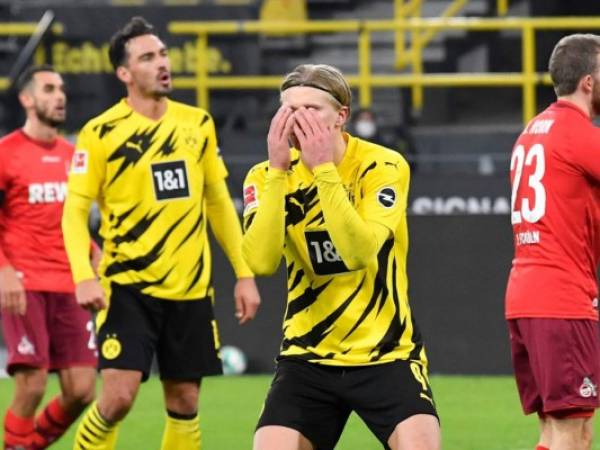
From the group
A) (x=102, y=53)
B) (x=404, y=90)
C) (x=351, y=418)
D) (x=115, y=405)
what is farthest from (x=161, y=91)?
(x=404, y=90)

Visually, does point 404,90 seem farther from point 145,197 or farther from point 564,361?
point 564,361

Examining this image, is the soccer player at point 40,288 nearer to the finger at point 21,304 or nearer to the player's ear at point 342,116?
the finger at point 21,304

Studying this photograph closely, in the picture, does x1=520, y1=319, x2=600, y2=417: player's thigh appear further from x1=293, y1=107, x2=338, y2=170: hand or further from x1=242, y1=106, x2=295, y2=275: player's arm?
x1=293, y1=107, x2=338, y2=170: hand

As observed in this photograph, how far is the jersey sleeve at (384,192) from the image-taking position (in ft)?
19.6

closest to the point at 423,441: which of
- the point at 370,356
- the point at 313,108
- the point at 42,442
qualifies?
the point at 370,356

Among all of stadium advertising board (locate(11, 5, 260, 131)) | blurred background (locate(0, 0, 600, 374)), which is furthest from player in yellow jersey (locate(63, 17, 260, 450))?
stadium advertising board (locate(11, 5, 260, 131))

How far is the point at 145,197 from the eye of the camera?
26.8 feet

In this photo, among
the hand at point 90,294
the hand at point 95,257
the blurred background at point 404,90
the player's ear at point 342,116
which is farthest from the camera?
the blurred background at point 404,90

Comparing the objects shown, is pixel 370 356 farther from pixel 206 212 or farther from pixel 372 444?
pixel 372 444

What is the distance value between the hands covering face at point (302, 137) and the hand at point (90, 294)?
7.14ft

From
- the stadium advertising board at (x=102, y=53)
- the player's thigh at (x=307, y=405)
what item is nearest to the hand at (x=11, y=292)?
the player's thigh at (x=307, y=405)

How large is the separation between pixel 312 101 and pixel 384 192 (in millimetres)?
449

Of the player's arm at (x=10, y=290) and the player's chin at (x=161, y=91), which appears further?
the player's arm at (x=10, y=290)

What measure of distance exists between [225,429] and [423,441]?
5.00 metres
